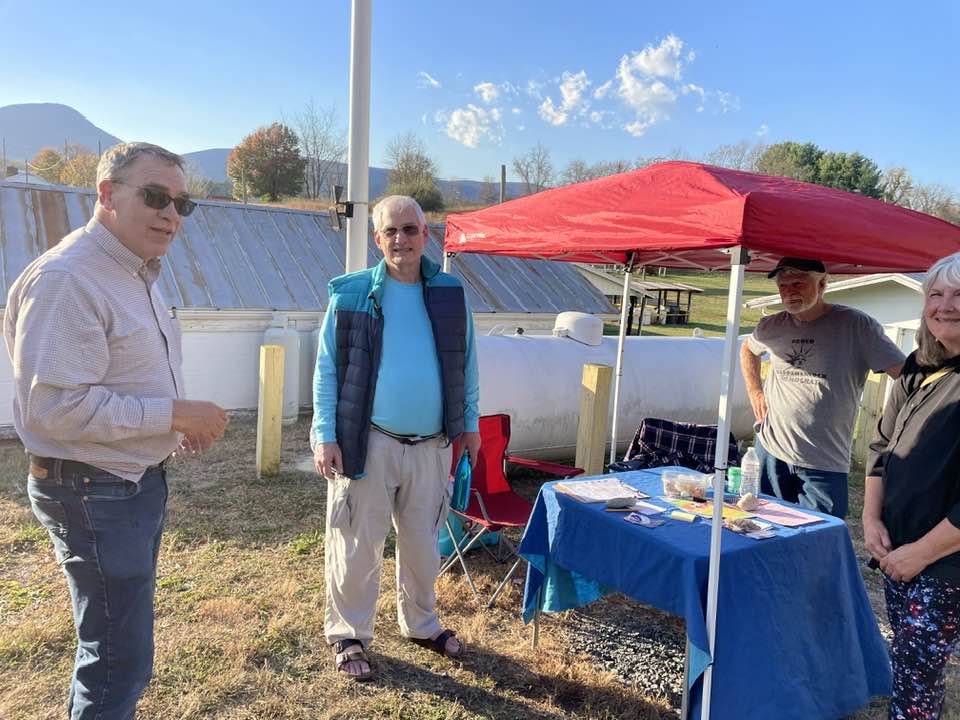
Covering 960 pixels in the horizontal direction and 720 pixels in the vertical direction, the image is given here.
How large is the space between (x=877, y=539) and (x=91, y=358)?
8.52ft

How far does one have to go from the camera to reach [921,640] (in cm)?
210

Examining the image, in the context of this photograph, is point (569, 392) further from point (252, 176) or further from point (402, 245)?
point (252, 176)

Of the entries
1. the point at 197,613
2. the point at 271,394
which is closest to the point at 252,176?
the point at 271,394

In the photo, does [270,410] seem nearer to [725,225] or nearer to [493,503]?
[493,503]

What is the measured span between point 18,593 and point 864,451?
8.40 meters

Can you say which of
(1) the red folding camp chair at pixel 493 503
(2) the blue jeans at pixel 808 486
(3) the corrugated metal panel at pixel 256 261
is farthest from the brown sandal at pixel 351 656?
(3) the corrugated metal panel at pixel 256 261

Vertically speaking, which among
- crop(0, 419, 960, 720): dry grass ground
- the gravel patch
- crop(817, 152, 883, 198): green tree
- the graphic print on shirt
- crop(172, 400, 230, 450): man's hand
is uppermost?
crop(817, 152, 883, 198): green tree

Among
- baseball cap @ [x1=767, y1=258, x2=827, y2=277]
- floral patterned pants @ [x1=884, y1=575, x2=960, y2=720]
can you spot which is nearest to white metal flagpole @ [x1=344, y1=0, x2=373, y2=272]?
baseball cap @ [x1=767, y1=258, x2=827, y2=277]

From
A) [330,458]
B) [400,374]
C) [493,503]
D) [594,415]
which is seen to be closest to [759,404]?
[594,415]

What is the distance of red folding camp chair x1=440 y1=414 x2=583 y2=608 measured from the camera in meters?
3.97

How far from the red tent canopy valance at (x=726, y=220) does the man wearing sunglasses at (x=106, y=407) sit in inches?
73.3

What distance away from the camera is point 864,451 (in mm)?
7801

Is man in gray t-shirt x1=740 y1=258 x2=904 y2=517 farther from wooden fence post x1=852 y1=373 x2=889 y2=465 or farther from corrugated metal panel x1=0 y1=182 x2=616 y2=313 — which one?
corrugated metal panel x1=0 y1=182 x2=616 y2=313

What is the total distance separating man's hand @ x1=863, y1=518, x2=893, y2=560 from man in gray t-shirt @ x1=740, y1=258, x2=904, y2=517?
3.81ft
